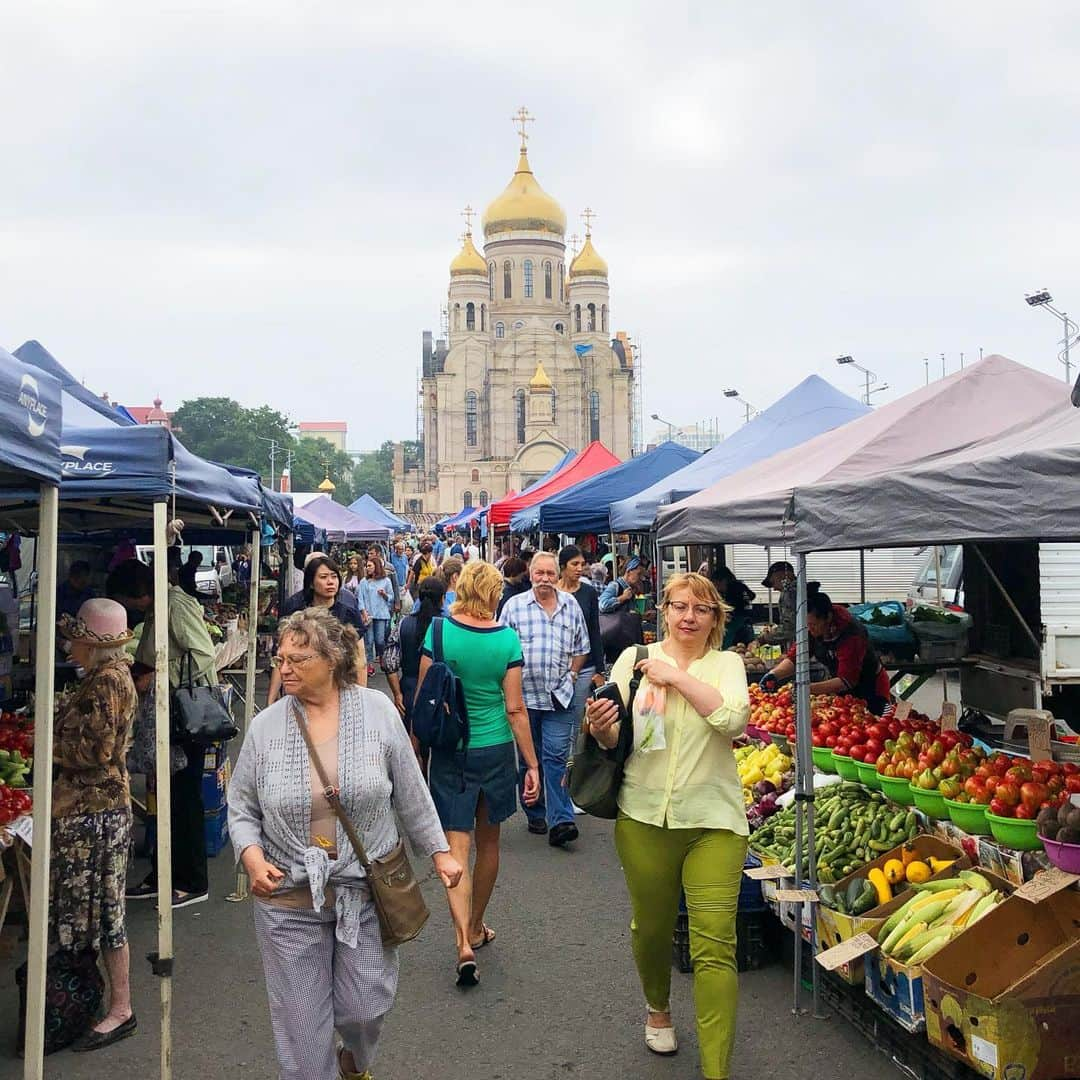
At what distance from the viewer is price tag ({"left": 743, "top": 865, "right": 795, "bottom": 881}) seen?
5.27m

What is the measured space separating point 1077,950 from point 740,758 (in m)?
3.84

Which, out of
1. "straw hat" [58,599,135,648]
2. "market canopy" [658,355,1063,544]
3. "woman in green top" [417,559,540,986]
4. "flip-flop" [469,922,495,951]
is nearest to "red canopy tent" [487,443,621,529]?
"market canopy" [658,355,1063,544]

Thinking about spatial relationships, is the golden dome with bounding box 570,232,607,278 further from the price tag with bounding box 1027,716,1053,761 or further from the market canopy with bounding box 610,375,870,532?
the price tag with bounding box 1027,716,1053,761

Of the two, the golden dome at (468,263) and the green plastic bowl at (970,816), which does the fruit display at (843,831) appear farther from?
the golden dome at (468,263)

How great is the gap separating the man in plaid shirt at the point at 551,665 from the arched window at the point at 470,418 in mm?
93093

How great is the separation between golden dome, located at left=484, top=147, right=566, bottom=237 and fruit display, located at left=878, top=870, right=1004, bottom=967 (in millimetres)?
93220

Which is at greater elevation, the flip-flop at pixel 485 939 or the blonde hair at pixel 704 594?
the blonde hair at pixel 704 594

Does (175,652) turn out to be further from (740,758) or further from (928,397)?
(928,397)

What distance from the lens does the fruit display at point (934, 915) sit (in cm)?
436

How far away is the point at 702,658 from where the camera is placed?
4.33m

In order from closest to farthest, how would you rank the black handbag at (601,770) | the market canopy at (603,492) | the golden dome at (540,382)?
1. the black handbag at (601,770)
2. the market canopy at (603,492)
3. the golden dome at (540,382)

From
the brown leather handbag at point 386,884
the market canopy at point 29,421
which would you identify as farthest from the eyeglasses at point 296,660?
the market canopy at point 29,421

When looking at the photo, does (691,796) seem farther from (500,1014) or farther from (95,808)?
(95,808)

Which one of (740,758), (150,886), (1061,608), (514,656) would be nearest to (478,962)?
(514,656)
